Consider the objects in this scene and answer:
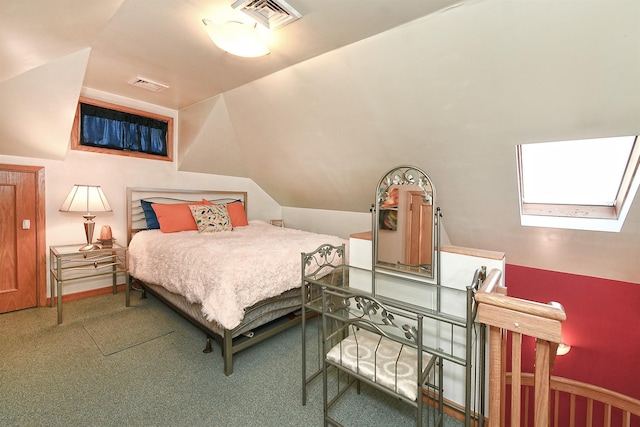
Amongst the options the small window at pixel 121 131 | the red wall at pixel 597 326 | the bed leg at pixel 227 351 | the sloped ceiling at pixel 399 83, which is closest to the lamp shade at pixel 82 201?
the sloped ceiling at pixel 399 83

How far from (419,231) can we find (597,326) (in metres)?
2.38

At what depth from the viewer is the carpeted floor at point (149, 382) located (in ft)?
5.27

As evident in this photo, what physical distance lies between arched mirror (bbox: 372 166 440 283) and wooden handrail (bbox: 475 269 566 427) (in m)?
0.62

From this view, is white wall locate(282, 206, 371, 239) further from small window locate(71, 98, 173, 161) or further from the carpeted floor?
small window locate(71, 98, 173, 161)

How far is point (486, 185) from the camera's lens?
2502 millimetres

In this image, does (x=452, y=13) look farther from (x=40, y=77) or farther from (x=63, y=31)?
(x=40, y=77)

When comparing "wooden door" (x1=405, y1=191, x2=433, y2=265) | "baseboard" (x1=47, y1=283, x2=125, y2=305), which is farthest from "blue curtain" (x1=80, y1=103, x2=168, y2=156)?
"wooden door" (x1=405, y1=191, x2=433, y2=265)

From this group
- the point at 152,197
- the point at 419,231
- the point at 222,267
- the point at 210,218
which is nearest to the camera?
the point at 419,231

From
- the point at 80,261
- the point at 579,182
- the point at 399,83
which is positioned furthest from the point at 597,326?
the point at 80,261

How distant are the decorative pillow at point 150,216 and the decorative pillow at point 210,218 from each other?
0.45 m

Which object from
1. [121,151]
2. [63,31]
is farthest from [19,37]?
[121,151]

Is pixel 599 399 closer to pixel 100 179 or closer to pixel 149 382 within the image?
pixel 149 382

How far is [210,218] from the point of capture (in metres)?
3.38

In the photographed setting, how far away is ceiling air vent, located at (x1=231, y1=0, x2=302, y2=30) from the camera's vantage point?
166 centimetres
